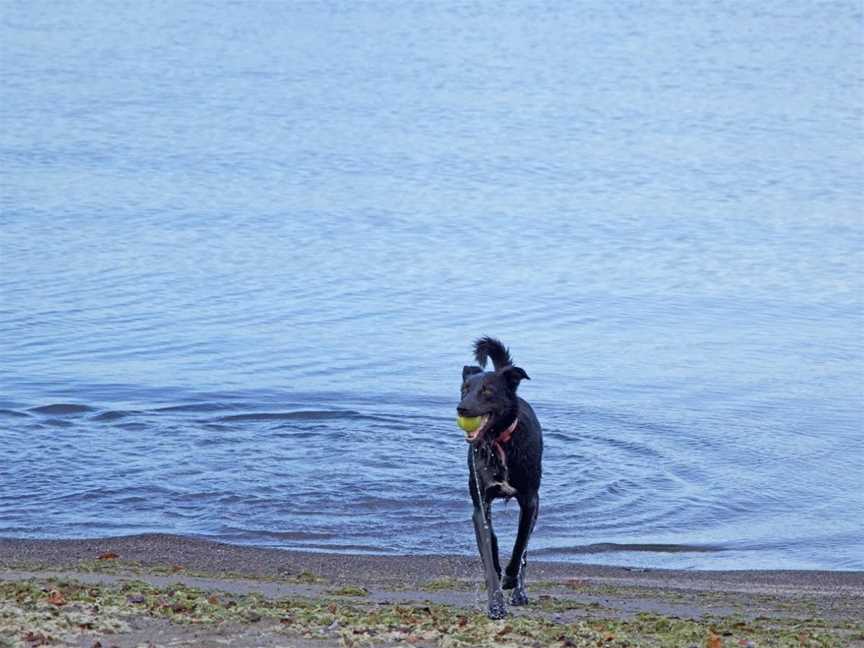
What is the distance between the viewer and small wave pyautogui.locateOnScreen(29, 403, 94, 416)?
16531mm

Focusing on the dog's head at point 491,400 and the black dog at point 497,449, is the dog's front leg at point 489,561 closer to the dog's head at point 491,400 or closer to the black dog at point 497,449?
the black dog at point 497,449

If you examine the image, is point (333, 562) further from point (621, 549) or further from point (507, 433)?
point (507, 433)

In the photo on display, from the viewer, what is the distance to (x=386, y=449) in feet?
49.8

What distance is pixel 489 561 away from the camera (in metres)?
8.66

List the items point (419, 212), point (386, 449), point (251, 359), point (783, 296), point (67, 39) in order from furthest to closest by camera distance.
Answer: point (67, 39)
point (419, 212)
point (783, 296)
point (251, 359)
point (386, 449)

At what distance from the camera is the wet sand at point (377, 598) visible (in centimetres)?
798

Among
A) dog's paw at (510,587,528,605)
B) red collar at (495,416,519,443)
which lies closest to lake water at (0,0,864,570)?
dog's paw at (510,587,528,605)

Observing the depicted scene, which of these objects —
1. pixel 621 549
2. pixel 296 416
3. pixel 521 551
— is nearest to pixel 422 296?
pixel 296 416

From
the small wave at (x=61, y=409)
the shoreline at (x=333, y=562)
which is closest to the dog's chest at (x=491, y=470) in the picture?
the shoreline at (x=333, y=562)

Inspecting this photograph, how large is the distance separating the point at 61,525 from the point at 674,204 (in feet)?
70.3

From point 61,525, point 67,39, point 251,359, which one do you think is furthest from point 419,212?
point 67,39

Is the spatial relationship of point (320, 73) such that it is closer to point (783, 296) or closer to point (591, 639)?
point (783, 296)

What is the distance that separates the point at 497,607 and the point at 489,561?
253mm

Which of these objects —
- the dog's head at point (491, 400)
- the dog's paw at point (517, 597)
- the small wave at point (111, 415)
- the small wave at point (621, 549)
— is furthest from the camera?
the small wave at point (111, 415)
